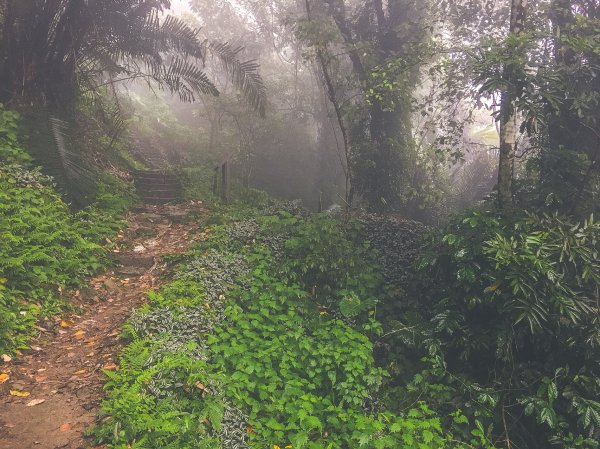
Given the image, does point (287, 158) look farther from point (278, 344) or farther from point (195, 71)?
point (278, 344)

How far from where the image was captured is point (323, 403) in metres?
4.57

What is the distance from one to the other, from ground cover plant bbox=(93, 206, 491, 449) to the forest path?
10.7 inches

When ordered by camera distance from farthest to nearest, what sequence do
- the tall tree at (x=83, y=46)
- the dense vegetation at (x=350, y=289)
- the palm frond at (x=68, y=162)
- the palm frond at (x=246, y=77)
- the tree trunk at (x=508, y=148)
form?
the palm frond at (x=246, y=77)
the tall tree at (x=83, y=46)
the palm frond at (x=68, y=162)
the tree trunk at (x=508, y=148)
the dense vegetation at (x=350, y=289)

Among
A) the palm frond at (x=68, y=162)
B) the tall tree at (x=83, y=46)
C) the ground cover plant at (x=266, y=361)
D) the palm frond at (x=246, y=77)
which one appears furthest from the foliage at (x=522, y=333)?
the tall tree at (x=83, y=46)

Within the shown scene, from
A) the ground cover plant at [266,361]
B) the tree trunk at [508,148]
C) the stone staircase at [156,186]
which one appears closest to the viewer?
the ground cover plant at [266,361]

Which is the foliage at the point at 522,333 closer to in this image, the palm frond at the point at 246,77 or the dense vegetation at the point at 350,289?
the dense vegetation at the point at 350,289

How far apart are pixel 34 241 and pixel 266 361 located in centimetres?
384

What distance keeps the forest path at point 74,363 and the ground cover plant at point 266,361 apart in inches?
10.7

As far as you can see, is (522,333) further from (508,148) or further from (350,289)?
(508,148)

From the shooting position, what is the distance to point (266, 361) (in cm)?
483

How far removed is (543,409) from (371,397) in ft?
5.90

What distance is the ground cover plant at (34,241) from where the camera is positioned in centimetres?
497

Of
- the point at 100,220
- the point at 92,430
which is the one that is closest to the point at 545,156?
the point at 92,430

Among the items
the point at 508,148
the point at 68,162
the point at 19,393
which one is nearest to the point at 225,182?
the point at 68,162
